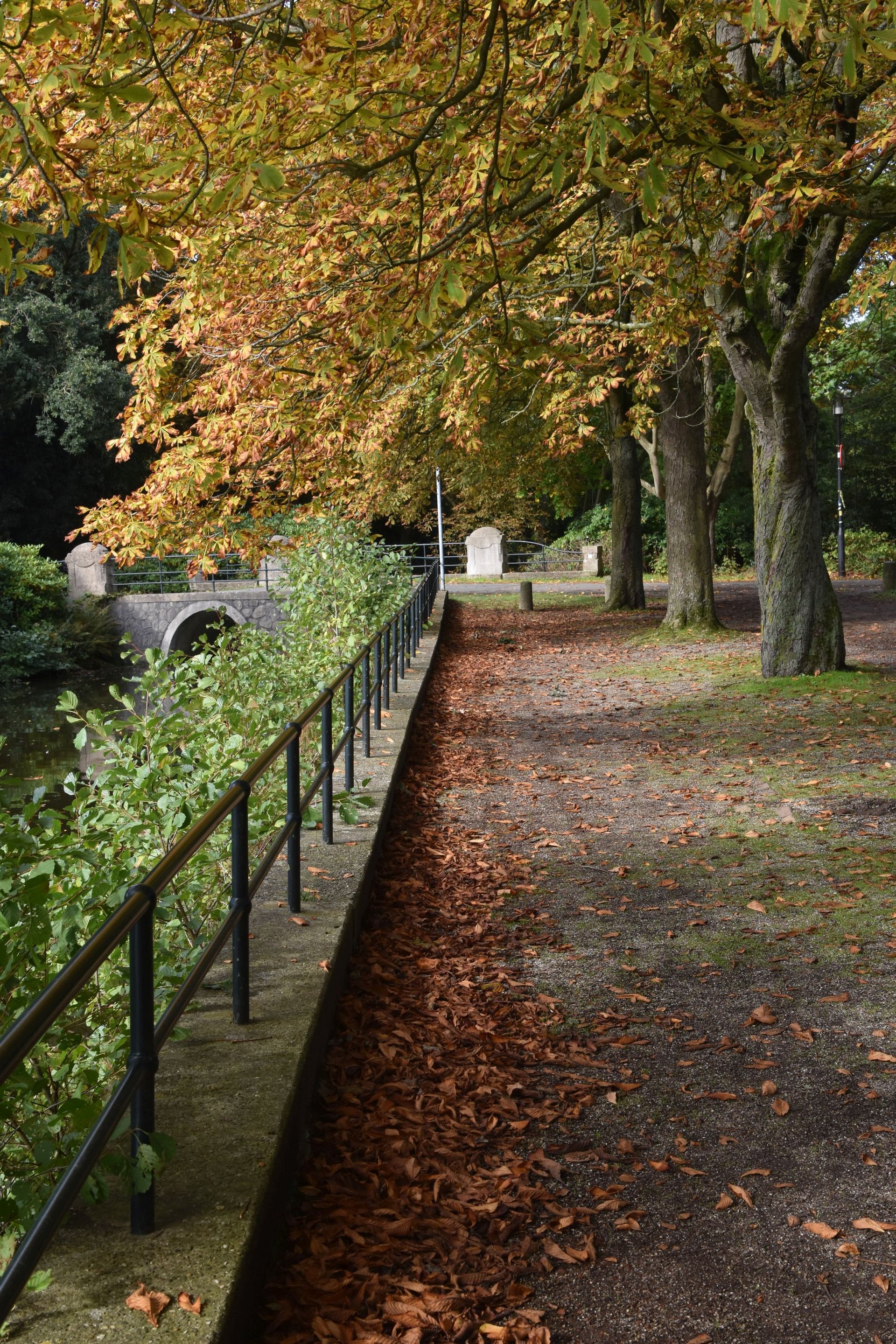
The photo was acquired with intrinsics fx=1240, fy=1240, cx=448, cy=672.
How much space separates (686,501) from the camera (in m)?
19.2

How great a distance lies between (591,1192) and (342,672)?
375 cm

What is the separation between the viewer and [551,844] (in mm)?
7832

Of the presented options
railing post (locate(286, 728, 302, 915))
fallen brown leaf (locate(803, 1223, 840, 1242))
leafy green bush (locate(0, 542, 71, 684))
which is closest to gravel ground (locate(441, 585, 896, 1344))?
fallen brown leaf (locate(803, 1223, 840, 1242))

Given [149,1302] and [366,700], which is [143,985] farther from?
[366,700]

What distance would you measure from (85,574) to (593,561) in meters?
16.0

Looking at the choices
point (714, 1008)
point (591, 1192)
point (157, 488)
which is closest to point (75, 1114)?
point (591, 1192)

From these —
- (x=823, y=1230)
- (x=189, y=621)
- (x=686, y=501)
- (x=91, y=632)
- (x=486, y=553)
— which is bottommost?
(x=823, y=1230)

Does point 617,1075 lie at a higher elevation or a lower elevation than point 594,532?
lower

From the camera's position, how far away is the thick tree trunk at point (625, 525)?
2508 centimetres

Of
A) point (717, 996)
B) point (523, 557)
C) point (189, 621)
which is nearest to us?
point (717, 996)

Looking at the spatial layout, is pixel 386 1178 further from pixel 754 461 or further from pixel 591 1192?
pixel 754 461

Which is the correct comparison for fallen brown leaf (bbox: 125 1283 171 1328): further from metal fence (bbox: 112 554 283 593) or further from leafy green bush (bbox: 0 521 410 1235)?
metal fence (bbox: 112 554 283 593)

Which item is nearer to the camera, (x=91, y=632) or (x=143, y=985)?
(x=143, y=985)

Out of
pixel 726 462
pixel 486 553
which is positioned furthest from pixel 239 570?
pixel 726 462
